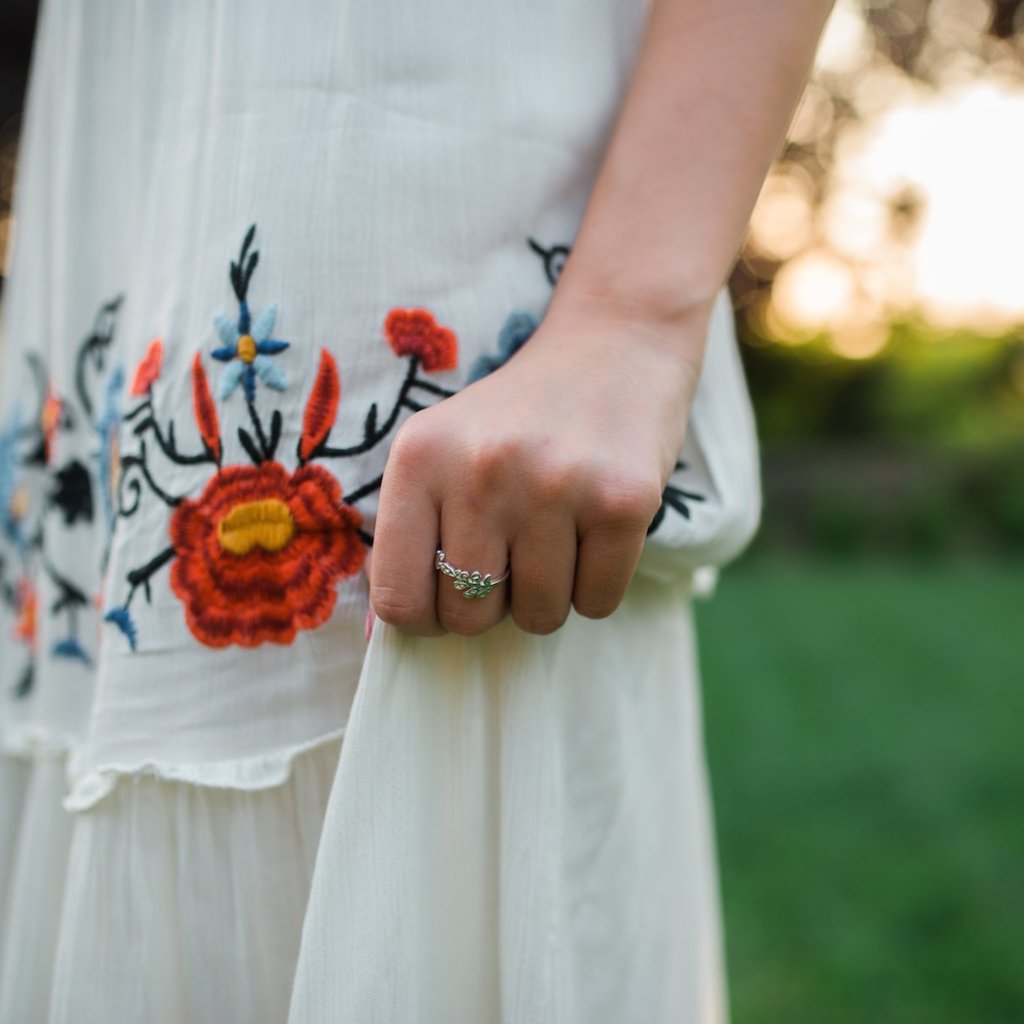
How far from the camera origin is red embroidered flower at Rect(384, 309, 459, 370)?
0.66 metres

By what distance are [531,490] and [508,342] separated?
0.16 meters

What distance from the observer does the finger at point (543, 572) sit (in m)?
0.57

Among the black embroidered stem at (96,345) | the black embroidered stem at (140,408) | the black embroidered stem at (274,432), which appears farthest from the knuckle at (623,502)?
the black embroidered stem at (96,345)

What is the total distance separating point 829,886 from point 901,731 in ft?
3.62

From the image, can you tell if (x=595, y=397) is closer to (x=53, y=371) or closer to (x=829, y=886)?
(x=53, y=371)

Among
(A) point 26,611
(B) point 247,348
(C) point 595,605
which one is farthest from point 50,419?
(C) point 595,605

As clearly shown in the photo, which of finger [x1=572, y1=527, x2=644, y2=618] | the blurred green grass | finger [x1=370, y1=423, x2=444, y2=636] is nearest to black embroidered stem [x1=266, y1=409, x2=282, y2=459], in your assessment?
finger [x1=370, y1=423, x2=444, y2=636]

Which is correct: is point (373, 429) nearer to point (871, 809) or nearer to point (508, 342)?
point (508, 342)

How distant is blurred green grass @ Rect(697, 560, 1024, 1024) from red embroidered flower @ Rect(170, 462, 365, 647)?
66.4 inches

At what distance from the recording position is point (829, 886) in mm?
2453

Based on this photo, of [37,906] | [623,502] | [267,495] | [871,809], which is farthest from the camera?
[871,809]

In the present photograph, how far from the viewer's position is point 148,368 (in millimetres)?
708

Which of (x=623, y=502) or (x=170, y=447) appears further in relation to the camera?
(x=170, y=447)

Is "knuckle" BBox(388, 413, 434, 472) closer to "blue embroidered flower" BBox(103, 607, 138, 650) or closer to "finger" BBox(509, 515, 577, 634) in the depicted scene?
"finger" BBox(509, 515, 577, 634)
